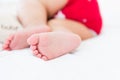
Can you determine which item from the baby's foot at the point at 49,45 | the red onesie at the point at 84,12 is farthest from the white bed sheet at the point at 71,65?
the red onesie at the point at 84,12

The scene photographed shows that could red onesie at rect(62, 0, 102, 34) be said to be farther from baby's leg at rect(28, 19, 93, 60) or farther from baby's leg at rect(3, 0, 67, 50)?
baby's leg at rect(28, 19, 93, 60)

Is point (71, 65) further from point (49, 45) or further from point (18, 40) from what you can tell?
point (18, 40)

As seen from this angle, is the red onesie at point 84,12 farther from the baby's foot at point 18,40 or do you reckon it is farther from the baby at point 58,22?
the baby's foot at point 18,40

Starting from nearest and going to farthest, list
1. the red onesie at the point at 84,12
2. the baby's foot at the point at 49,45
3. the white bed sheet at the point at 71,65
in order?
the white bed sheet at the point at 71,65, the baby's foot at the point at 49,45, the red onesie at the point at 84,12

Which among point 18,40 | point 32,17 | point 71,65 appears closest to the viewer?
point 71,65

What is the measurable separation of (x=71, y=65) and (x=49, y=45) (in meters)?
0.11

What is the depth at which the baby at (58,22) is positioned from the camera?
2.50 feet

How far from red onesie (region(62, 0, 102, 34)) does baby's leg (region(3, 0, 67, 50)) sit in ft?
0.12

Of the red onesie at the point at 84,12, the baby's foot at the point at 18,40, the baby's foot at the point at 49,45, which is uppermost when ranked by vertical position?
the red onesie at the point at 84,12

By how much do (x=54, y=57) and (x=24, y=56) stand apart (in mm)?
85

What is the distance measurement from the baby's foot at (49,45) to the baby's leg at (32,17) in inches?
2.8

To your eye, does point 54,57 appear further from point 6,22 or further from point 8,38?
point 6,22

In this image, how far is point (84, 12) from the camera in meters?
0.96

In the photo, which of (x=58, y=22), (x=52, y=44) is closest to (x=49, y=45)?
(x=52, y=44)
